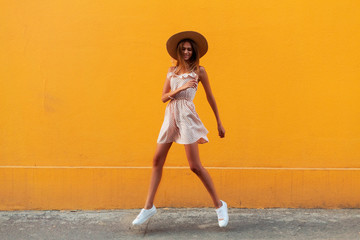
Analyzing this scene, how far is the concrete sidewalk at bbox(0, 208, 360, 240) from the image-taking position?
3996 mm

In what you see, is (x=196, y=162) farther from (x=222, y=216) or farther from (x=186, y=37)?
(x=186, y=37)

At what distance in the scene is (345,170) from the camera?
4.59 m

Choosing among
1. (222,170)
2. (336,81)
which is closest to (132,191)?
(222,170)

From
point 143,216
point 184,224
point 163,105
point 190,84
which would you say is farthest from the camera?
point 163,105

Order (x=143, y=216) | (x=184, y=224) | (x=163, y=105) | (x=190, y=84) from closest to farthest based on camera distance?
(x=190, y=84), (x=143, y=216), (x=184, y=224), (x=163, y=105)

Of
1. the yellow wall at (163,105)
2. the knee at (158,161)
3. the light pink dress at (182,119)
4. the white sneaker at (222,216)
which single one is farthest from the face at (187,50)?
the white sneaker at (222,216)

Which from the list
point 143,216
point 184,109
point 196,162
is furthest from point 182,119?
point 143,216

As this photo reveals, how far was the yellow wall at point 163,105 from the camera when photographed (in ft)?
15.1

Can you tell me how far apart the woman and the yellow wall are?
620 millimetres

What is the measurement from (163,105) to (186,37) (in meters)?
0.95

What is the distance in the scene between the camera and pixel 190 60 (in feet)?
13.3

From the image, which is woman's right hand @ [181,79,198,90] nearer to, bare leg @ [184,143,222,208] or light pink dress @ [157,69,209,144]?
light pink dress @ [157,69,209,144]

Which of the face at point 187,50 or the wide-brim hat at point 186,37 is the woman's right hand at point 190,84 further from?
the wide-brim hat at point 186,37

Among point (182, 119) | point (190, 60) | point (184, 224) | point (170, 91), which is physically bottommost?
point (184, 224)
